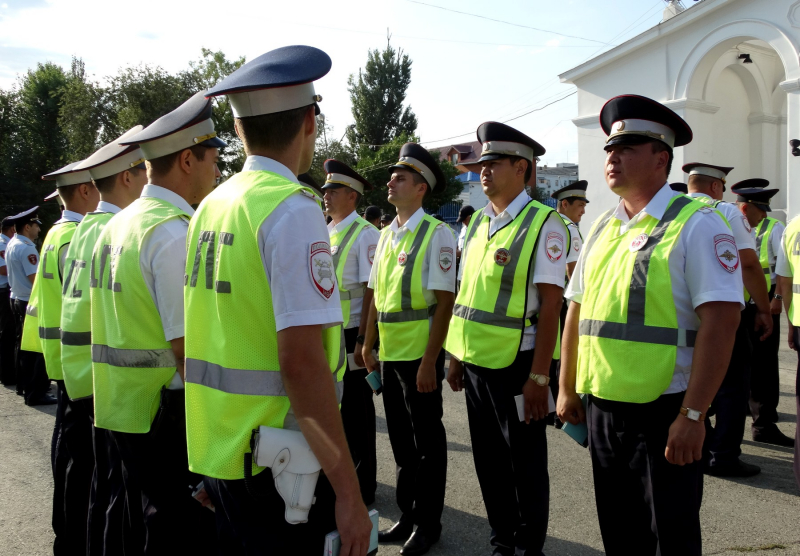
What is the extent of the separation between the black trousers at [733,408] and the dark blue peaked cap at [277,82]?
427 cm

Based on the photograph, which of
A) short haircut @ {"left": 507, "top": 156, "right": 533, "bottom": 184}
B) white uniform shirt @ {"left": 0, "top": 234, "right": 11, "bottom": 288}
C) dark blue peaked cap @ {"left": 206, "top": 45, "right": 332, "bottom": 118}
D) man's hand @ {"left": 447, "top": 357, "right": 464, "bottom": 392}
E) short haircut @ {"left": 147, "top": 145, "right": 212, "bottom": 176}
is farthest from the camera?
white uniform shirt @ {"left": 0, "top": 234, "right": 11, "bottom": 288}

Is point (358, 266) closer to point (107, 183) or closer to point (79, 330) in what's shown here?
point (107, 183)

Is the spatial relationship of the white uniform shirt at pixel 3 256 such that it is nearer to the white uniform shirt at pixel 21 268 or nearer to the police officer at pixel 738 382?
the white uniform shirt at pixel 21 268

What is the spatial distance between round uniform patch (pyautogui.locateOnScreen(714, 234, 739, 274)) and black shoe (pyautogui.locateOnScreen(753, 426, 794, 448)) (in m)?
3.86

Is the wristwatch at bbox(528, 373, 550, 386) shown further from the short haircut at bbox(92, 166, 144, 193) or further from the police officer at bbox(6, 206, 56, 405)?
the police officer at bbox(6, 206, 56, 405)

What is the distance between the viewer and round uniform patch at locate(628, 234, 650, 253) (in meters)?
2.60

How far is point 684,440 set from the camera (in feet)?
7.93

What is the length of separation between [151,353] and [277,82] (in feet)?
4.47

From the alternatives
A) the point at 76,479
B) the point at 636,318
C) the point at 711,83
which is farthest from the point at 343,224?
the point at 711,83

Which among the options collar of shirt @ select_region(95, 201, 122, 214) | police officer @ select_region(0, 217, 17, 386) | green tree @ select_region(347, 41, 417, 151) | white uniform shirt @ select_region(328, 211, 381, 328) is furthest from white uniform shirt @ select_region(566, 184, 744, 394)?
green tree @ select_region(347, 41, 417, 151)

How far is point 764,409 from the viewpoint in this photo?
18.5ft

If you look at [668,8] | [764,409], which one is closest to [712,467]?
[764,409]

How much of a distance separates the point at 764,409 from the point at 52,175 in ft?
20.7

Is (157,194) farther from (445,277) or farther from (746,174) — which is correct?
(746,174)
